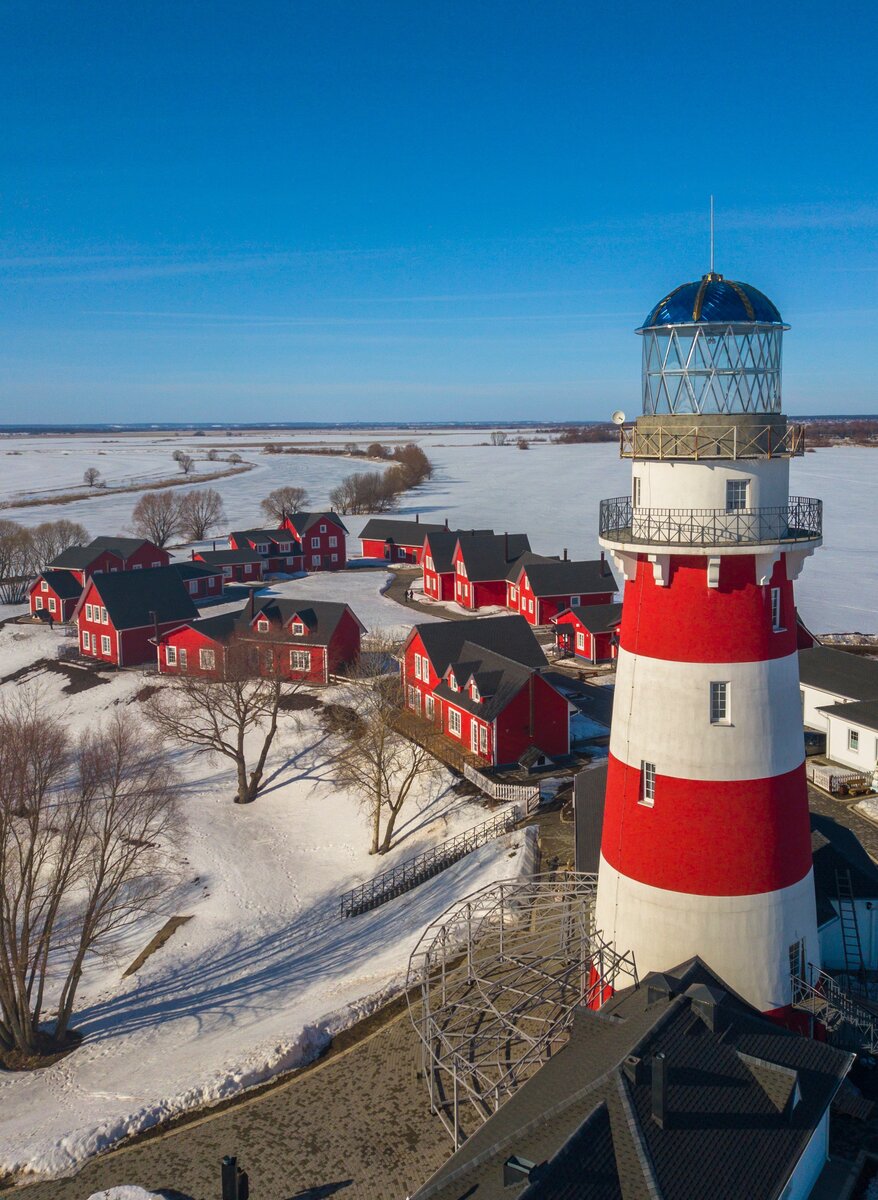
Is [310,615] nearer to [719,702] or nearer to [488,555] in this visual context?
[488,555]

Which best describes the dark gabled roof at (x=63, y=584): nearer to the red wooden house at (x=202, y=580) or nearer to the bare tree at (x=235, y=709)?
the red wooden house at (x=202, y=580)

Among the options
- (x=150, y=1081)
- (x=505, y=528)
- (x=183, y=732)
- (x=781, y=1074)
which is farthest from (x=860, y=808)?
(x=505, y=528)

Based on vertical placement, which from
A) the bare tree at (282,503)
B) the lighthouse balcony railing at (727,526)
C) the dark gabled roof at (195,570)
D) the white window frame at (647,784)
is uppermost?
the lighthouse balcony railing at (727,526)

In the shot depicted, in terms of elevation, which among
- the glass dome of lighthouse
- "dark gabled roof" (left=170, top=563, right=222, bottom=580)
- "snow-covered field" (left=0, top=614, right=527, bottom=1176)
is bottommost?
"snow-covered field" (left=0, top=614, right=527, bottom=1176)

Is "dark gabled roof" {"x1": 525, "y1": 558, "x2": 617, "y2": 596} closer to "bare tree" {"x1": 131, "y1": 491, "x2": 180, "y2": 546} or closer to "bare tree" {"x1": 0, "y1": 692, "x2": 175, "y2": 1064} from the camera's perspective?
"bare tree" {"x1": 0, "y1": 692, "x2": 175, "y2": 1064}

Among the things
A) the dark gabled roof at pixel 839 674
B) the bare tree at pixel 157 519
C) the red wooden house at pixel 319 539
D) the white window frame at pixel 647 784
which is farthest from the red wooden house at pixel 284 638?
the bare tree at pixel 157 519

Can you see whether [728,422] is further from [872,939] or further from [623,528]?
[872,939]

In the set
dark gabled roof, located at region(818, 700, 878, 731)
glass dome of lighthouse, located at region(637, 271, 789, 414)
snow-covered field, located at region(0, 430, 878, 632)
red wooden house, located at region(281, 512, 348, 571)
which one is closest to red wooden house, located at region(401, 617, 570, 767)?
dark gabled roof, located at region(818, 700, 878, 731)
